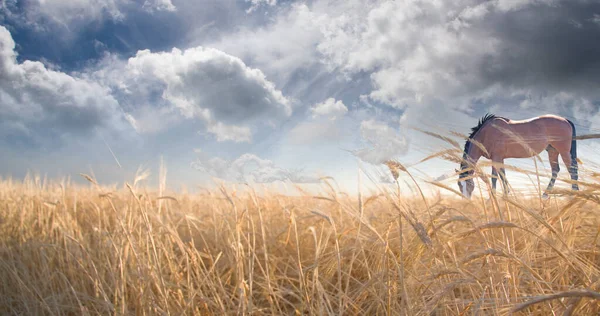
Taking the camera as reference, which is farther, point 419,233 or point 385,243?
point 385,243

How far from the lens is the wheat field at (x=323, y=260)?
106 centimetres

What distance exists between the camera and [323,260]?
1879mm

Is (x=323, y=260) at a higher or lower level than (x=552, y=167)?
lower

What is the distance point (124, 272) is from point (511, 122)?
26.2 feet

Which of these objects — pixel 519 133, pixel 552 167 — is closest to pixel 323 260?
pixel 552 167

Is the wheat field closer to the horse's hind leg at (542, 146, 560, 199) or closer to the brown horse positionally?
the horse's hind leg at (542, 146, 560, 199)

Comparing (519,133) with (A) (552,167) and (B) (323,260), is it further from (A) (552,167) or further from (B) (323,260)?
(B) (323,260)

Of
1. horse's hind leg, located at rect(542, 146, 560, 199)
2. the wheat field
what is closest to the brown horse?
horse's hind leg, located at rect(542, 146, 560, 199)

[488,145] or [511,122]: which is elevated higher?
[511,122]

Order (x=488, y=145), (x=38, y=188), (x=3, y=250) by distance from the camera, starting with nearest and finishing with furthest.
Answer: (x=3, y=250) → (x=38, y=188) → (x=488, y=145)

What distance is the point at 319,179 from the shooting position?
7.86 feet

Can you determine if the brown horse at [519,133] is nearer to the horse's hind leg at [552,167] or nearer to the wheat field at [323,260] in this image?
the horse's hind leg at [552,167]

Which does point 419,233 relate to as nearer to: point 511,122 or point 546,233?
point 546,233

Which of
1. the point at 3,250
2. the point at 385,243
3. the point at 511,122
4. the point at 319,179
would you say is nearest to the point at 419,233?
the point at 385,243
